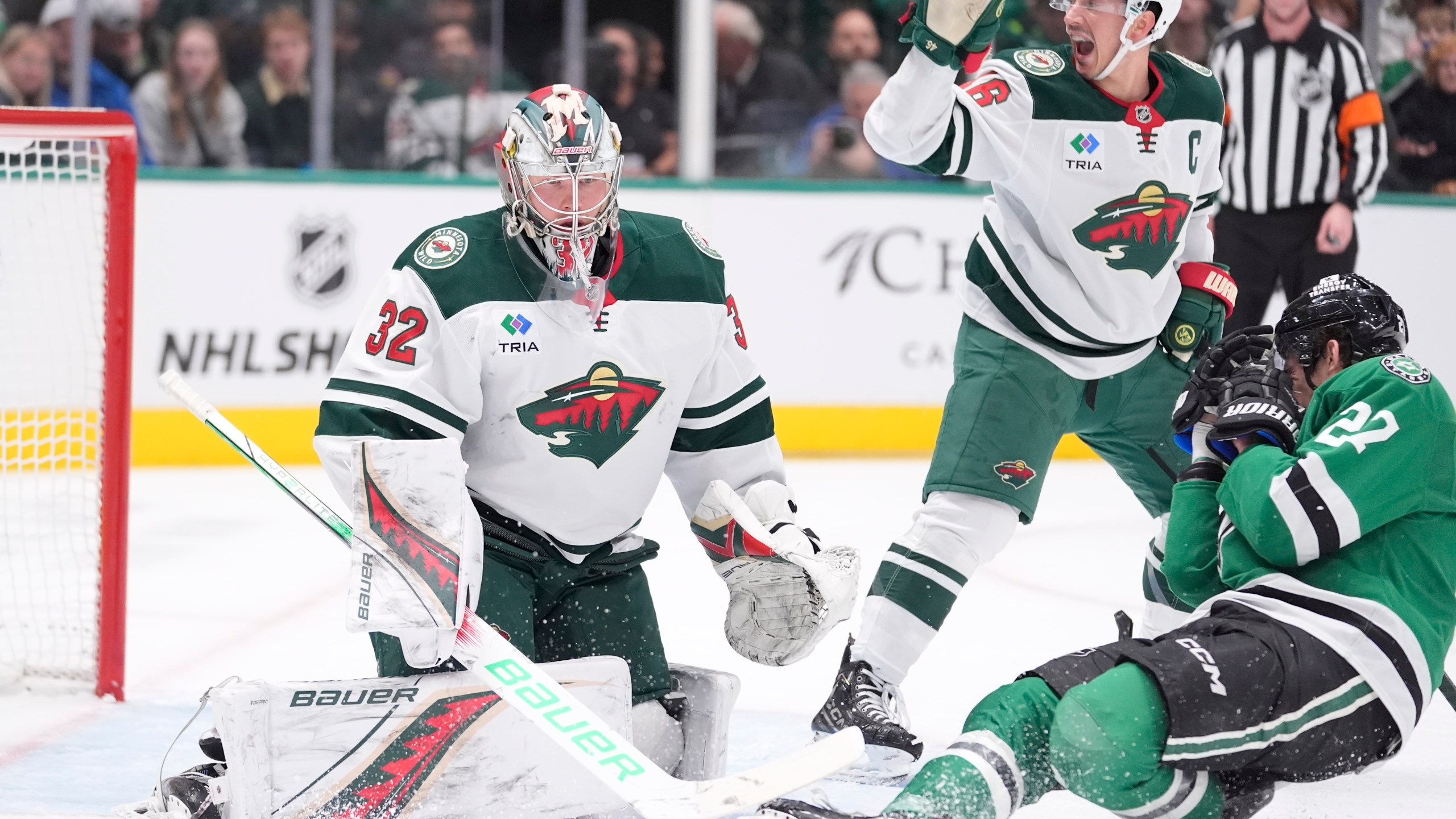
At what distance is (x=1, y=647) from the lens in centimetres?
322

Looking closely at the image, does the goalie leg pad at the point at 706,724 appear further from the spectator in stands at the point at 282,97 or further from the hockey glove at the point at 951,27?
the spectator in stands at the point at 282,97

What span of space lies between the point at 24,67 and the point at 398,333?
171 inches

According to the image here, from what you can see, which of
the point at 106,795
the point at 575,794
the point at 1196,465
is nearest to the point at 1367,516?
the point at 1196,465

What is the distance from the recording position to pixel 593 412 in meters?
2.21

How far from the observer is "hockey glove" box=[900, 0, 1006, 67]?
97.3 inches

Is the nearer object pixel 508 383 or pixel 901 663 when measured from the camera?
pixel 508 383

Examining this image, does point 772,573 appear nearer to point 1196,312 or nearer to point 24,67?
point 1196,312

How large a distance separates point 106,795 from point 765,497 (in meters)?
1.08

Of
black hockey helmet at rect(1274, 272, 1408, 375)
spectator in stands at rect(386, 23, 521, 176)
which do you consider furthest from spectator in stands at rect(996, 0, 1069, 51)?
black hockey helmet at rect(1274, 272, 1408, 375)

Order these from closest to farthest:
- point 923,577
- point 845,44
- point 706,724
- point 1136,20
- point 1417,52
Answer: point 706,724, point 923,577, point 1136,20, point 845,44, point 1417,52

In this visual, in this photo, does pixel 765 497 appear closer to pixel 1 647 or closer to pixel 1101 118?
pixel 1101 118

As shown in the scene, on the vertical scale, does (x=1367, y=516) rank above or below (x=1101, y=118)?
below

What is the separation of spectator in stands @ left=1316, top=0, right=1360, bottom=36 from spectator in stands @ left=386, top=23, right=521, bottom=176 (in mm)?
3208

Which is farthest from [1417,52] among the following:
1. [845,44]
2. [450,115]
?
[450,115]
